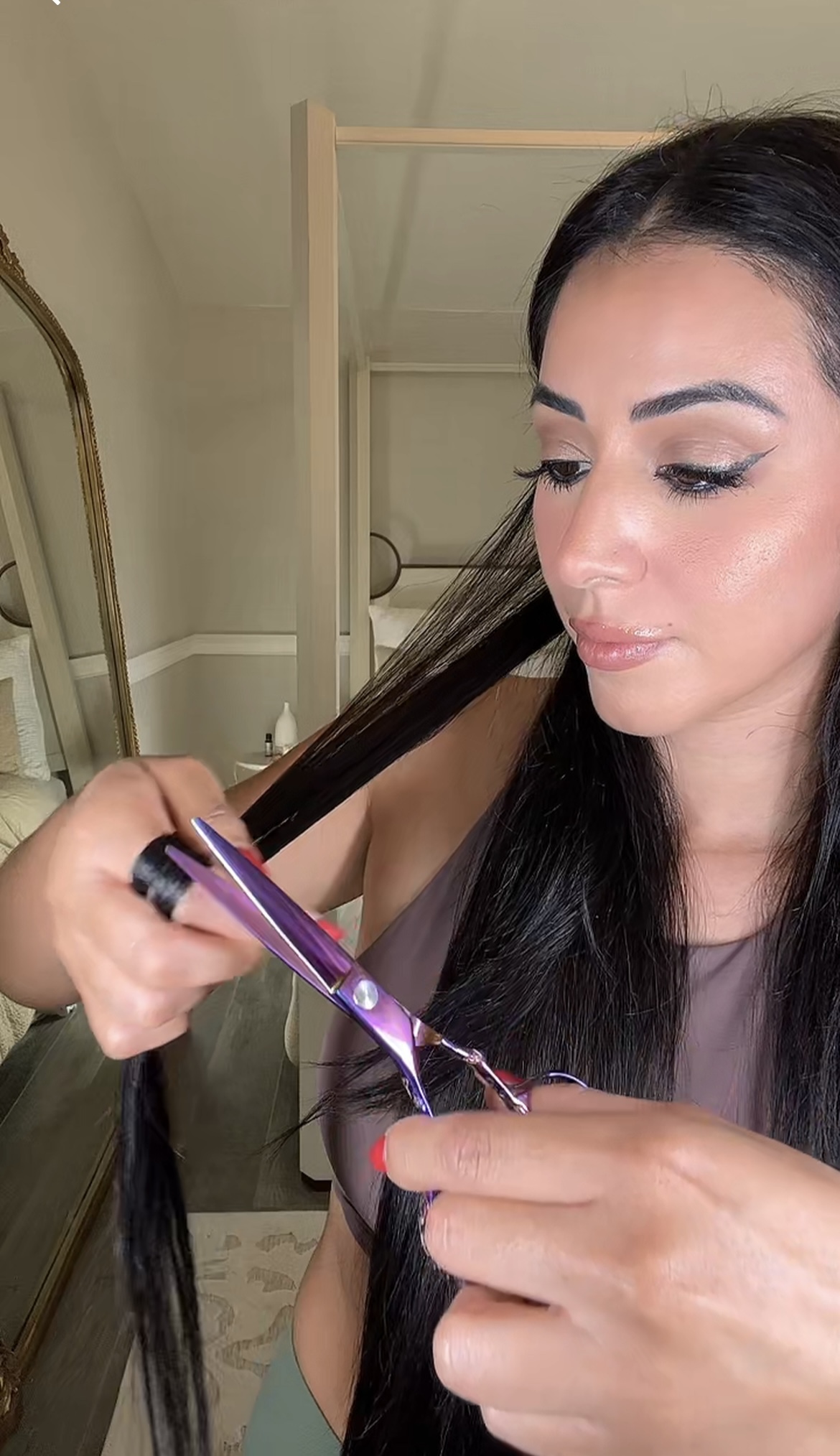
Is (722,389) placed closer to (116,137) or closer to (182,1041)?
(182,1041)

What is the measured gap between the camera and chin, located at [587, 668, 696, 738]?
54cm

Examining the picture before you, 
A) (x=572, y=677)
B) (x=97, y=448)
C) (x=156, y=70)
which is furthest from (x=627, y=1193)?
(x=156, y=70)

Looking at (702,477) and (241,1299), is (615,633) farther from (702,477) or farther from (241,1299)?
(241,1299)

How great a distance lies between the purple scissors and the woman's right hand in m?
0.03

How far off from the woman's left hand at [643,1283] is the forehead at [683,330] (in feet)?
1.18

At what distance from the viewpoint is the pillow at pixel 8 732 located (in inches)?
51.1

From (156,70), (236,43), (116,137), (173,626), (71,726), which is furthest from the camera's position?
(173,626)

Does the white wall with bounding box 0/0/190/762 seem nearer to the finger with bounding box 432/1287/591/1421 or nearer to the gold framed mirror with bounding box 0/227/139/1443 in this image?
the gold framed mirror with bounding box 0/227/139/1443

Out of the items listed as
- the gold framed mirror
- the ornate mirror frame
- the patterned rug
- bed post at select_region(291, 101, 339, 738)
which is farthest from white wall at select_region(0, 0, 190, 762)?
the patterned rug

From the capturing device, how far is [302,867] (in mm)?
783

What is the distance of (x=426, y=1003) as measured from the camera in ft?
2.13

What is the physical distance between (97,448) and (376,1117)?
161 cm

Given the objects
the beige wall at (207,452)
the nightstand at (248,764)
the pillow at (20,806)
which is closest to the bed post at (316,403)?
the pillow at (20,806)

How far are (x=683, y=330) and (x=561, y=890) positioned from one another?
1.16 ft
